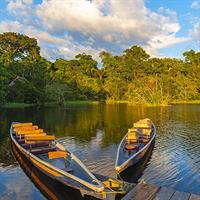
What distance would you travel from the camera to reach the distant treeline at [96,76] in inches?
2854

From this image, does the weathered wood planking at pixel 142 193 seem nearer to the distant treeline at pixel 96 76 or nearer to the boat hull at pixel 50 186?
the boat hull at pixel 50 186

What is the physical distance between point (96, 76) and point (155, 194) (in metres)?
103

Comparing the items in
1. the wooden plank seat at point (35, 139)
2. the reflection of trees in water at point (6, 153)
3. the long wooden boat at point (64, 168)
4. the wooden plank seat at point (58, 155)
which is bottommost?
the reflection of trees in water at point (6, 153)

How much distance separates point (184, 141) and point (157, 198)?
59.2 ft

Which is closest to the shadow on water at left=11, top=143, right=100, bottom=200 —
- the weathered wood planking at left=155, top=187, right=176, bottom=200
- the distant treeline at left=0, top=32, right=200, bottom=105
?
the weathered wood planking at left=155, top=187, right=176, bottom=200

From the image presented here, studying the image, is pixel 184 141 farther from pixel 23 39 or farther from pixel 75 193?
pixel 23 39

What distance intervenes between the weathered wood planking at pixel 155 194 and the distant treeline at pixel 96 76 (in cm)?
4767

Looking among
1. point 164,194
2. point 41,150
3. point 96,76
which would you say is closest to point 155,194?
point 164,194

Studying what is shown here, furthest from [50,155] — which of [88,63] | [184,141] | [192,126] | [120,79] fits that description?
[88,63]

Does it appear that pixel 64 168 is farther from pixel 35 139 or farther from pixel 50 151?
pixel 35 139

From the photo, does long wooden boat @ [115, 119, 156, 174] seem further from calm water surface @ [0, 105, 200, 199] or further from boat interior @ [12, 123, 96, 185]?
boat interior @ [12, 123, 96, 185]

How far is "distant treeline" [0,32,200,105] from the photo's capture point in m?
72.5

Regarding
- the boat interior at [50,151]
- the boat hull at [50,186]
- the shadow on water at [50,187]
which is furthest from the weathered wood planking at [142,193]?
the boat hull at [50,186]

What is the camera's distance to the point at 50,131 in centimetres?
3234
